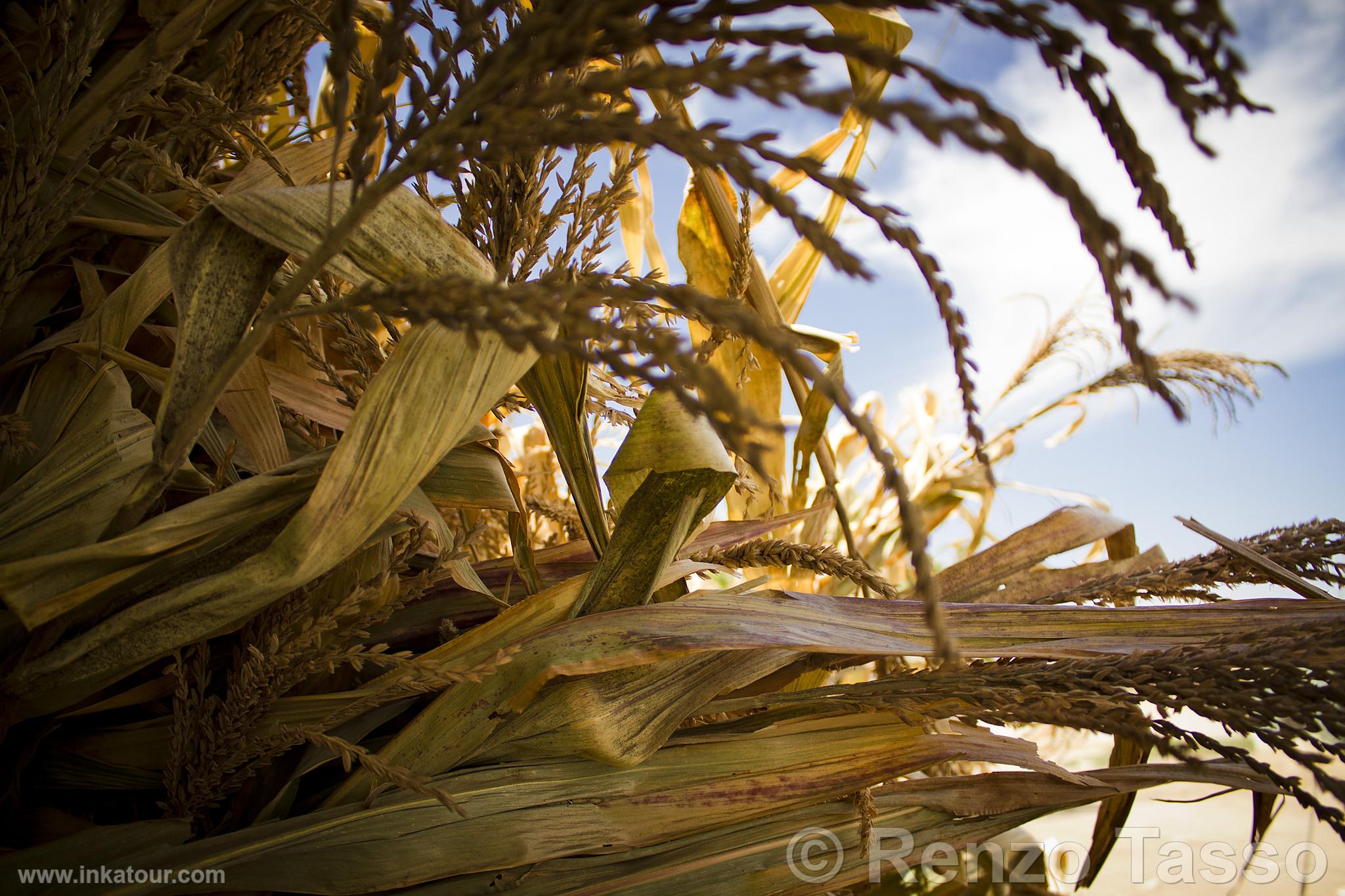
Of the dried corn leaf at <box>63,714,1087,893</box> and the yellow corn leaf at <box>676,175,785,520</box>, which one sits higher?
the yellow corn leaf at <box>676,175,785,520</box>

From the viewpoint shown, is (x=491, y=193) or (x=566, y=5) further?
(x=491, y=193)

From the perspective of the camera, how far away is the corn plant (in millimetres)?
209

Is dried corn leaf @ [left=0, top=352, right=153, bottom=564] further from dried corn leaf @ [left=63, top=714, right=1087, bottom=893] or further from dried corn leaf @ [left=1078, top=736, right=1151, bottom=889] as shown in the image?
dried corn leaf @ [left=1078, top=736, right=1151, bottom=889]

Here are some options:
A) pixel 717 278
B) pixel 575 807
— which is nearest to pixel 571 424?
pixel 575 807

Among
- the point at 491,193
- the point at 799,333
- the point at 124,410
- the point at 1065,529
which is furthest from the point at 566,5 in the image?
the point at 1065,529

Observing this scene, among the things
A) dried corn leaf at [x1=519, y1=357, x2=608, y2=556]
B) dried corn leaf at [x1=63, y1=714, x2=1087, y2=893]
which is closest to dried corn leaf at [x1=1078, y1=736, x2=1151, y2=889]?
dried corn leaf at [x1=63, y1=714, x2=1087, y2=893]

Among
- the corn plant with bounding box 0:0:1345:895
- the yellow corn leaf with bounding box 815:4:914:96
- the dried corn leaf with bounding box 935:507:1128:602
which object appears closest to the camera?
the corn plant with bounding box 0:0:1345:895

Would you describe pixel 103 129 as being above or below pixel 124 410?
above

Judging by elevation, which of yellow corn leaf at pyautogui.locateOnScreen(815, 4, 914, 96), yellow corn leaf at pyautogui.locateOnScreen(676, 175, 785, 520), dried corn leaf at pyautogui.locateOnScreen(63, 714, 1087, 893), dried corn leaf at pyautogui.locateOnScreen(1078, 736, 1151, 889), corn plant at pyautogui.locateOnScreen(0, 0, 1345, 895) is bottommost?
dried corn leaf at pyautogui.locateOnScreen(1078, 736, 1151, 889)

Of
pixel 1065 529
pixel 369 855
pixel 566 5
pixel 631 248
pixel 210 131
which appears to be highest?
pixel 631 248

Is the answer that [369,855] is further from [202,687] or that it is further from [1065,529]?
[1065,529]

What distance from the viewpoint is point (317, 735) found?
35 cm

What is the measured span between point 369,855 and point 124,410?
0.84 feet

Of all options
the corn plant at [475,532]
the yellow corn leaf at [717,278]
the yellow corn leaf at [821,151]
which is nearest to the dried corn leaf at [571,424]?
the corn plant at [475,532]
